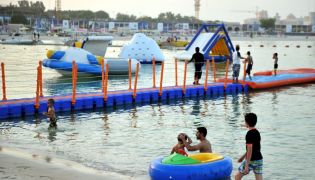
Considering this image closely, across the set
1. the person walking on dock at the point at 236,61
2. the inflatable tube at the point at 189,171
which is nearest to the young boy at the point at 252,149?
the inflatable tube at the point at 189,171

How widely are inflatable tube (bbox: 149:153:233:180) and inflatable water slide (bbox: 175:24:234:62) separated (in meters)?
33.4

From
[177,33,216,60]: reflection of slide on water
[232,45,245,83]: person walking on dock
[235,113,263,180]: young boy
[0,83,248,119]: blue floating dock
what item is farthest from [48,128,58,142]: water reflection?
[177,33,216,60]: reflection of slide on water

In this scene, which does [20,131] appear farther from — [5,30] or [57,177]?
[5,30]

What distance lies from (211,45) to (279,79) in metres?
15.9

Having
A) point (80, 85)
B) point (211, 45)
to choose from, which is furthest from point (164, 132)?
point (211, 45)

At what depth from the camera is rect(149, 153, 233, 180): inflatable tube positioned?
9.20 meters

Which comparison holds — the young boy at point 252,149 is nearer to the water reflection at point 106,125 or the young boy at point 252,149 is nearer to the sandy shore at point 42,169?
the sandy shore at point 42,169

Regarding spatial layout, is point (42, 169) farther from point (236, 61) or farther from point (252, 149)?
point (236, 61)

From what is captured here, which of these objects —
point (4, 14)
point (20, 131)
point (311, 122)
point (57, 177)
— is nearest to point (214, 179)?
point (57, 177)

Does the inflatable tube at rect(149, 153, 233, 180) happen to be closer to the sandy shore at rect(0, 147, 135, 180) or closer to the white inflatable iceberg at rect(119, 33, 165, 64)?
the sandy shore at rect(0, 147, 135, 180)

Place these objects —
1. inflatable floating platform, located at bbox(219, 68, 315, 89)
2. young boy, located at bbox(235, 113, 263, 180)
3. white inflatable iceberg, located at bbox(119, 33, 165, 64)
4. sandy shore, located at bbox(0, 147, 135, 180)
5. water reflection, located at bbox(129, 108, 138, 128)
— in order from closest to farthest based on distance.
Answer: young boy, located at bbox(235, 113, 263, 180)
sandy shore, located at bbox(0, 147, 135, 180)
water reflection, located at bbox(129, 108, 138, 128)
inflatable floating platform, located at bbox(219, 68, 315, 89)
white inflatable iceberg, located at bbox(119, 33, 165, 64)

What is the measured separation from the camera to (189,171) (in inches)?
363

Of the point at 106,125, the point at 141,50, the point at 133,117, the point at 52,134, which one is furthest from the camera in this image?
the point at 141,50

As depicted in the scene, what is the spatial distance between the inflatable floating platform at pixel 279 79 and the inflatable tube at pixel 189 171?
1612 centimetres
